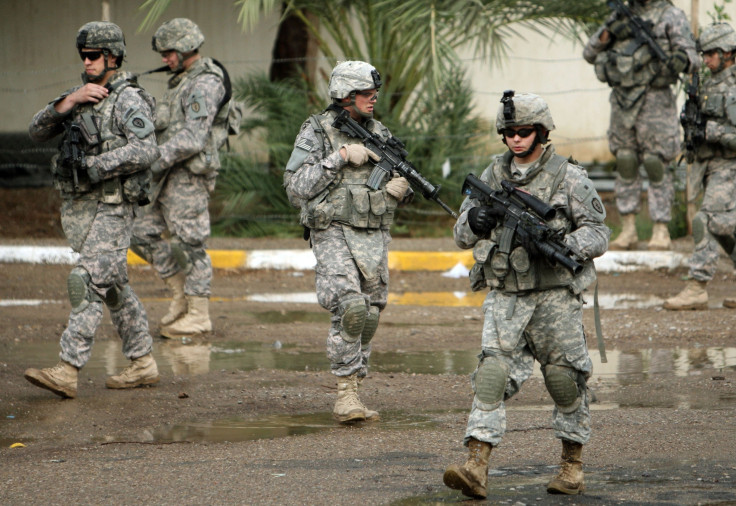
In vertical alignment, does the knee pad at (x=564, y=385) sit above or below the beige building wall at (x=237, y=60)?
below

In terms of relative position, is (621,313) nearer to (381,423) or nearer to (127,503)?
(381,423)

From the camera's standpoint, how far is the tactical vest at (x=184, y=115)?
7914 mm

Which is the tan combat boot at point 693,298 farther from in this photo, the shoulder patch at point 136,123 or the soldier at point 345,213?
the shoulder patch at point 136,123

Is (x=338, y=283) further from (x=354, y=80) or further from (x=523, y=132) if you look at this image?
(x=523, y=132)

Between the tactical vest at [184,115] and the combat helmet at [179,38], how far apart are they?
12 centimetres

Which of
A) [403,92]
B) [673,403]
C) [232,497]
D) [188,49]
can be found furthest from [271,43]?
[232,497]

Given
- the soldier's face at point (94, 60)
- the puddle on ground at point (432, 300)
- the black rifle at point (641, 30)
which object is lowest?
the puddle on ground at point (432, 300)

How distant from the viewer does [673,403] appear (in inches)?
238

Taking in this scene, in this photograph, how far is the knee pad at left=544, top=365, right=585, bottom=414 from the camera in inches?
175

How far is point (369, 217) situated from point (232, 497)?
6.18 feet

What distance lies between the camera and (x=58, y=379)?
6.14 metres

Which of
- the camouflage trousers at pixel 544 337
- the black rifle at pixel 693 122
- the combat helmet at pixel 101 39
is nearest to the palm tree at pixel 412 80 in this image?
the black rifle at pixel 693 122

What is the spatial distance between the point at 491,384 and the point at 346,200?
1.71 metres

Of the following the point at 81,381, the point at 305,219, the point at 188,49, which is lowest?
the point at 81,381
